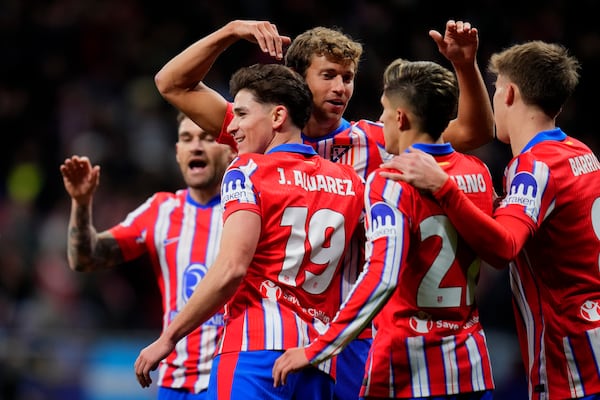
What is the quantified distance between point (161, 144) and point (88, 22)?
2.65m

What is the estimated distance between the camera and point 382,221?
348 cm

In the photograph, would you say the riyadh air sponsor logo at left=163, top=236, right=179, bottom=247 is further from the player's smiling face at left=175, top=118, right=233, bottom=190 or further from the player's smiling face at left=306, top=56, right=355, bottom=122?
the player's smiling face at left=306, top=56, right=355, bottom=122

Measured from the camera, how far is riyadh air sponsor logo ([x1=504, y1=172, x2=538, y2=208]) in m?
3.63

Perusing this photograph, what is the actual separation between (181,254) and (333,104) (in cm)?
152

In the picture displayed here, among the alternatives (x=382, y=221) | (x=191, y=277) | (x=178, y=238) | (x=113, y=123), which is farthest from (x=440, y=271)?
(x=113, y=123)

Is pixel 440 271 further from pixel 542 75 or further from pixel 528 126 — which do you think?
pixel 542 75

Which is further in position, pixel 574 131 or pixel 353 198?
pixel 574 131

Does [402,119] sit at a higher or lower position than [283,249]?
higher

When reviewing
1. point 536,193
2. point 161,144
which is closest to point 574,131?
point 161,144

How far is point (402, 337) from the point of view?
3.66 m

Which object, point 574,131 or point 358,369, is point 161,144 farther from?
point 358,369

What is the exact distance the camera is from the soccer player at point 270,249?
356 cm

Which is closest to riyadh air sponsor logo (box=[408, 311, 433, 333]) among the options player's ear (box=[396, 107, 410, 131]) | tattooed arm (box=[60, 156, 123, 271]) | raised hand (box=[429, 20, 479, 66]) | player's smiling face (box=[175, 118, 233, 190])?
player's ear (box=[396, 107, 410, 131])

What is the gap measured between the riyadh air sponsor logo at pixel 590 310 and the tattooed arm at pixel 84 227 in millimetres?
2701
